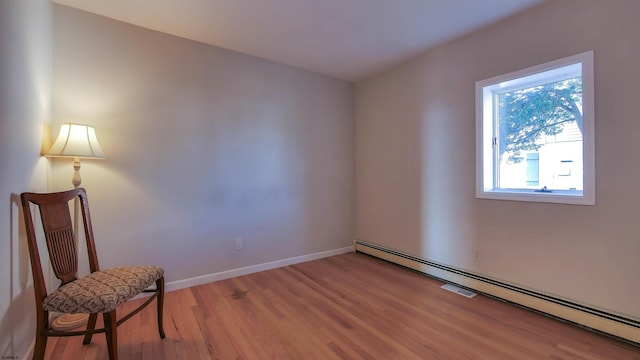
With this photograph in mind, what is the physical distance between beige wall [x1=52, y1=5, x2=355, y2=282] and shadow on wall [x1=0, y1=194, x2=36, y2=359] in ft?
2.33

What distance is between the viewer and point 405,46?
283 centimetres

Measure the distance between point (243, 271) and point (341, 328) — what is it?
143 centimetres

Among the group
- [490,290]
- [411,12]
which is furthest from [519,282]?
[411,12]

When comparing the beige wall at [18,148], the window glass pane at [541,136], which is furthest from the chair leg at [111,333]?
the window glass pane at [541,136]

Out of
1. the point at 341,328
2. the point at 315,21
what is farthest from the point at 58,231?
the point at 315,21

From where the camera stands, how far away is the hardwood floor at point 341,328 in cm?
171

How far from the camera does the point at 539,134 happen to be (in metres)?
2.32

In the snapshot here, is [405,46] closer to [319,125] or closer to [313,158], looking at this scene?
[319,125]

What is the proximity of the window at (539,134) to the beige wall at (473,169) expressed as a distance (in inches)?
2.5

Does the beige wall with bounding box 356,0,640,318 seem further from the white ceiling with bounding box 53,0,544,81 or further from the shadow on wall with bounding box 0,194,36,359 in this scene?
the shadow on wall with bounding box 0,194,36,359

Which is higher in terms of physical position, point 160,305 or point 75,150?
point 75,150

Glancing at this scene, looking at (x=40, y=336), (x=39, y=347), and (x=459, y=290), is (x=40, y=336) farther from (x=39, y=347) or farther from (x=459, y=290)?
(x=459, y=290)

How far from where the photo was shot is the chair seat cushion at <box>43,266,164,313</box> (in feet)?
4.54

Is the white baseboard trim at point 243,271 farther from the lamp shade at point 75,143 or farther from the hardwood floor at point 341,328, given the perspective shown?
the lamp shade at point 75,143
